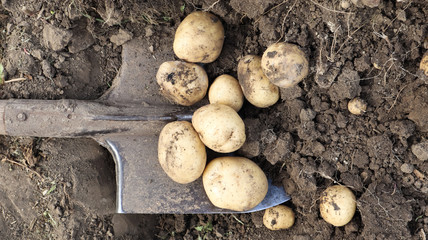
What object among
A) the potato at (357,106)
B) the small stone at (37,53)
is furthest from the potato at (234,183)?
the small stone at (37,53)

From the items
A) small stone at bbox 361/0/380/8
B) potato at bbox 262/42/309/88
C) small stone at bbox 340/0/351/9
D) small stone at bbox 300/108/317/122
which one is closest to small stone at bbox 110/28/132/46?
potato at bbox 262/42/309/88

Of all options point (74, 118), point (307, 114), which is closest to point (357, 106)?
point (307, 114)

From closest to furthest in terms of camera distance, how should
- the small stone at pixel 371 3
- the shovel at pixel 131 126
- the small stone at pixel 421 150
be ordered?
1. the small stone at pixel 371 3
2. the small stone at pixel 421 150
3. the shovel at pixel 131 126

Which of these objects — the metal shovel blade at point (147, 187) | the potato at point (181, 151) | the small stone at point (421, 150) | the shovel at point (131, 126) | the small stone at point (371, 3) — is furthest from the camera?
the metal shovel blade at point (147, 187)

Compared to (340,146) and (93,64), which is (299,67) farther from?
(93,64)

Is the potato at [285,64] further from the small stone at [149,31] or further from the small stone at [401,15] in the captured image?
the small stone at [149,31]

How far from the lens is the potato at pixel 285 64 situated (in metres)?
2.11

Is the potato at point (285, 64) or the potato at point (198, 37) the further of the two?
the potato at point (198, 37)

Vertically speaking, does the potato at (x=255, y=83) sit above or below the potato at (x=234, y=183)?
above

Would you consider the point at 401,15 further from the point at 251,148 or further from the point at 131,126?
the point at 131,126

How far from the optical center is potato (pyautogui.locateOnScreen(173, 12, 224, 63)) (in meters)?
2.31

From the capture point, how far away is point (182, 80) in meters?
2.34

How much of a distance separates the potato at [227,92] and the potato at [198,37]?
19cm

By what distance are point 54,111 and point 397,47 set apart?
81.4 inches
